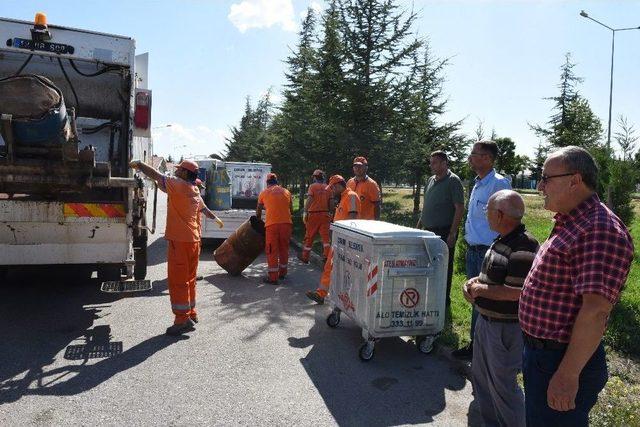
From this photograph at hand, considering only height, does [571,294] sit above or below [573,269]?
below

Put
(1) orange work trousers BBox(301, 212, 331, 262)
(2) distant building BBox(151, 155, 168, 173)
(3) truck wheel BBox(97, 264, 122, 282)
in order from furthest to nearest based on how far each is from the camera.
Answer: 1. (1) orange work trousers BBox(301, 212, 331, 262)
2. (2) distant building BBox(151, 155, 168, 173)
3. (3) truck wheel BBox(97, 264, 122, 282)

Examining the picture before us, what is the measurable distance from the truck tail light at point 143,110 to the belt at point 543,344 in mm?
5255

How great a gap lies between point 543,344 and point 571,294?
0.87 ft

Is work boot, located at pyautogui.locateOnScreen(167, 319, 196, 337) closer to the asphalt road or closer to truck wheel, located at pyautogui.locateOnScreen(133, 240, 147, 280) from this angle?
the asphalt road

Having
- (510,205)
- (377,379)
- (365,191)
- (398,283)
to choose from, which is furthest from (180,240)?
(510,205)

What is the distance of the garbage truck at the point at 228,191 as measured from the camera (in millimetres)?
10742

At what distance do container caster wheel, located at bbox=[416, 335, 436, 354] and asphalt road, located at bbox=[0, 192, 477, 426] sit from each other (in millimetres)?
90

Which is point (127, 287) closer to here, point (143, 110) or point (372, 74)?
point (143, 110)

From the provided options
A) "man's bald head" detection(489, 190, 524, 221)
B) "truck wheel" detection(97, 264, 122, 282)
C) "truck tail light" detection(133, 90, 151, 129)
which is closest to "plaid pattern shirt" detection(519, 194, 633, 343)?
"man's bald head" detection(489, 190, 524, 221)

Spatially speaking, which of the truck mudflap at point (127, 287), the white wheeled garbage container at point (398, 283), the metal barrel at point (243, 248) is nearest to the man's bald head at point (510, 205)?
the white wheeled garbage container at point (398, 283)

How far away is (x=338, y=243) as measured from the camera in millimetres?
5340

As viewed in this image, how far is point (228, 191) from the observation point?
1156cm

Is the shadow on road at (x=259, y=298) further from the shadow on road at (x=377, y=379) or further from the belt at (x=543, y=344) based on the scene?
the belt at (x=543, y=344)

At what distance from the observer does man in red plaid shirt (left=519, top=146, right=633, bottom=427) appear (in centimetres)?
195
